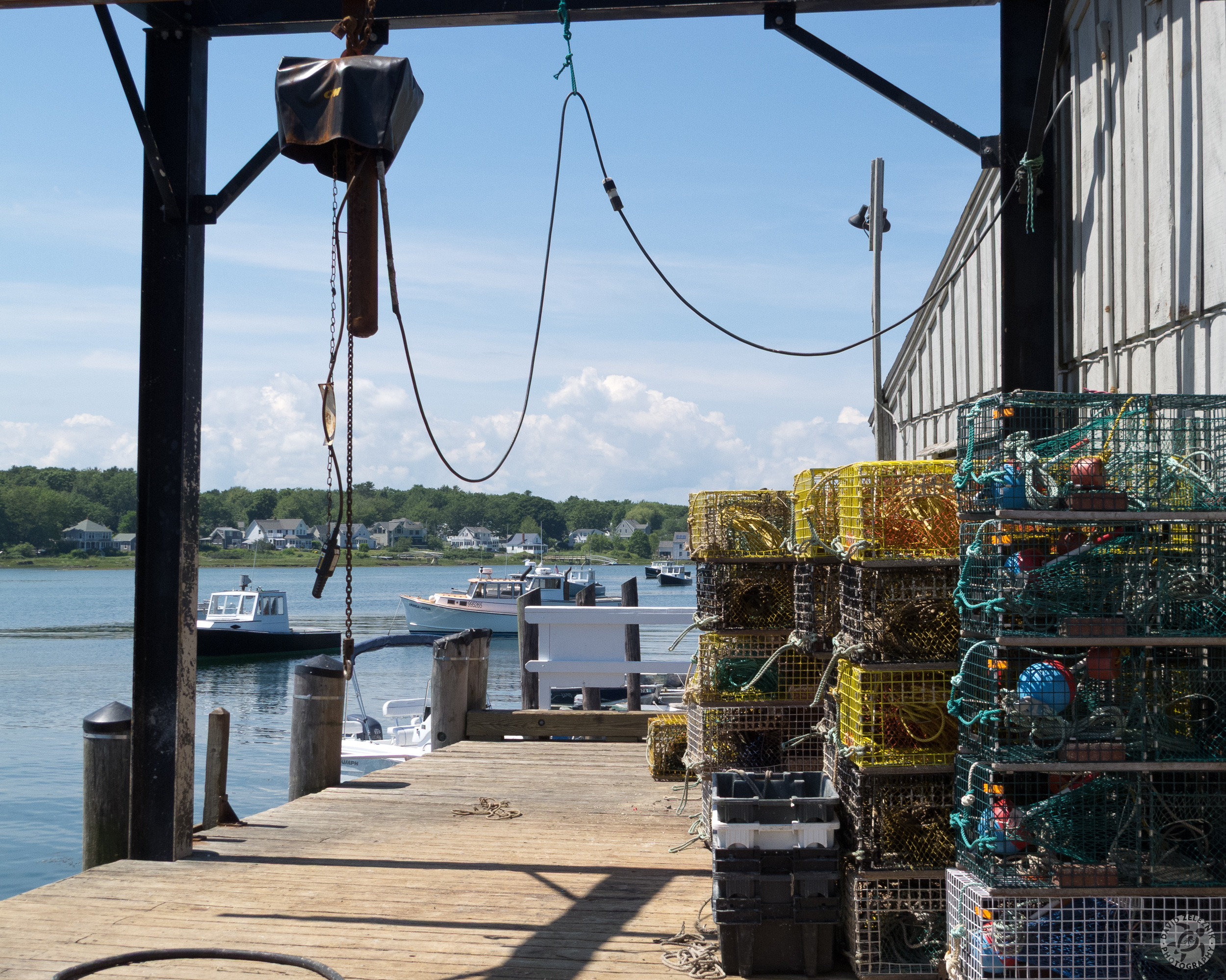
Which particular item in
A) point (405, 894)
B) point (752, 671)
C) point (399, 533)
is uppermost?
point (399, 533)

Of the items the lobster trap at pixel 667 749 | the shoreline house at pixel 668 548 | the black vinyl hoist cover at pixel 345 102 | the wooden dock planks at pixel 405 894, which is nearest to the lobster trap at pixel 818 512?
the wooden dock planks at pixel 405 894

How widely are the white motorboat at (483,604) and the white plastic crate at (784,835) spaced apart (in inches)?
1695

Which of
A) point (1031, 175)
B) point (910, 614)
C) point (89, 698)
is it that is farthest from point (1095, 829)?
point (89, 698)

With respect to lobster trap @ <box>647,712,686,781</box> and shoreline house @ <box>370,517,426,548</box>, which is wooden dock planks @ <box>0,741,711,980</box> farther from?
shoreline house @ <box>370,517,426,548</box>

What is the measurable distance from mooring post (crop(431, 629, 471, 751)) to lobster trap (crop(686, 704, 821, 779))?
125 inches

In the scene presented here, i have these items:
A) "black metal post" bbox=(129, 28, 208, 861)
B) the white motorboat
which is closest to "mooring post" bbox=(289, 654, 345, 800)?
"black metal post" bbox=(129, 28, 208, 861)

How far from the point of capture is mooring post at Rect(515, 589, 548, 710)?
978cm

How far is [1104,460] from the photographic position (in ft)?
10.9

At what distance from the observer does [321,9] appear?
5.35 m

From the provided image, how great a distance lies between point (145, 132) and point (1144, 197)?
14.9 ft

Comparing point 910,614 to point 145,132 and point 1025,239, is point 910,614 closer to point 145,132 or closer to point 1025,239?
point 1025,239

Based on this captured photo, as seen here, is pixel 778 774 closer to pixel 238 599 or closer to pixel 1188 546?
pixel 1188 546

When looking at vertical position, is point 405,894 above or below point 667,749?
below

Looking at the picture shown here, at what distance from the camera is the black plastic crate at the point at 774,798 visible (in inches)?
149
